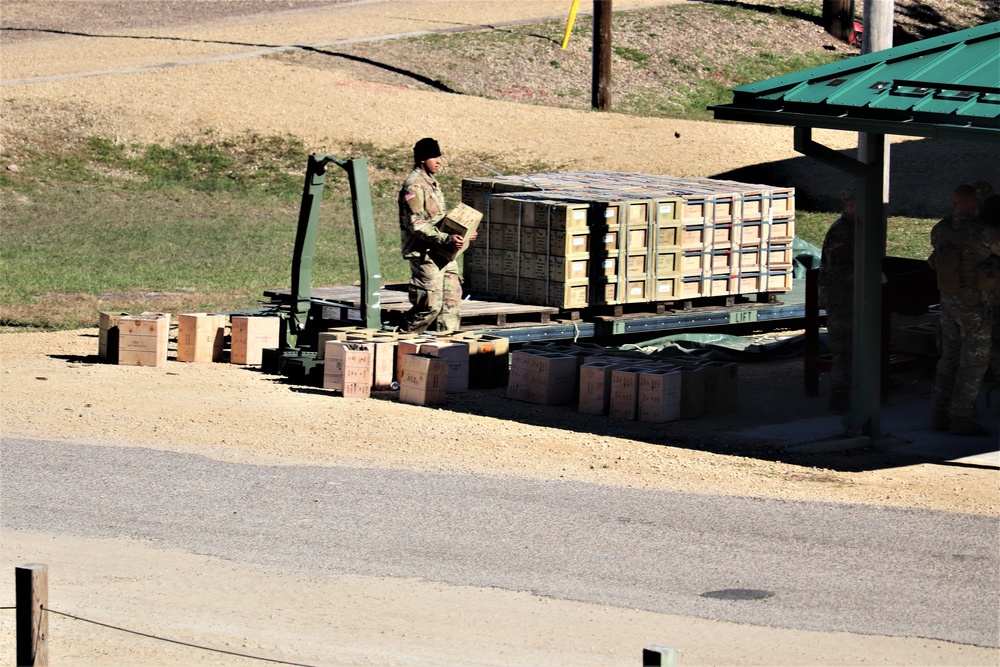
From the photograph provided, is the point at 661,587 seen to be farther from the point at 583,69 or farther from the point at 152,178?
the point at 583,69

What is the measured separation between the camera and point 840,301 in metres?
15.6

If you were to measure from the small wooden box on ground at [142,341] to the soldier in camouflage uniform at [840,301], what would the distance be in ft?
22.9

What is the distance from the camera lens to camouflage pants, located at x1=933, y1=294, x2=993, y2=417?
14.0 metres

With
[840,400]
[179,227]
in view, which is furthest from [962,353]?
[179,227]

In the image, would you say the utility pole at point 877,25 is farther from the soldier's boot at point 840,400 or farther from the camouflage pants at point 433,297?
the camouflage pants at point 433,297

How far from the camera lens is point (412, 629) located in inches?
365

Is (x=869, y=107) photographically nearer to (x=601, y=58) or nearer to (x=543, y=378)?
(x=543, y=378)

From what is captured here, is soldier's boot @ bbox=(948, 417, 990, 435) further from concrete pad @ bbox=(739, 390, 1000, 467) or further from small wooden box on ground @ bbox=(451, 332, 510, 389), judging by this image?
small wooden box on ground @ bbox=(451, 332, 510, 389)

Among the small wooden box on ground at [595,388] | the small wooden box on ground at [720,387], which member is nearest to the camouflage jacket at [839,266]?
the small wooden box on ground at [720,387]

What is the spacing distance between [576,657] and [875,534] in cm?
345

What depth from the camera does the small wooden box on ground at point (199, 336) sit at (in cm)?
1775

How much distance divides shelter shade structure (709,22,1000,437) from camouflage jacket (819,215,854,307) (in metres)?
0.80

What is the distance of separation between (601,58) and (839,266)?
2292cm

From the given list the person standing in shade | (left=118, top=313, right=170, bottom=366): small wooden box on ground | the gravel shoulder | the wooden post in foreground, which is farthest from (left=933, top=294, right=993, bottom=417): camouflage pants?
the wooden post in foreground
